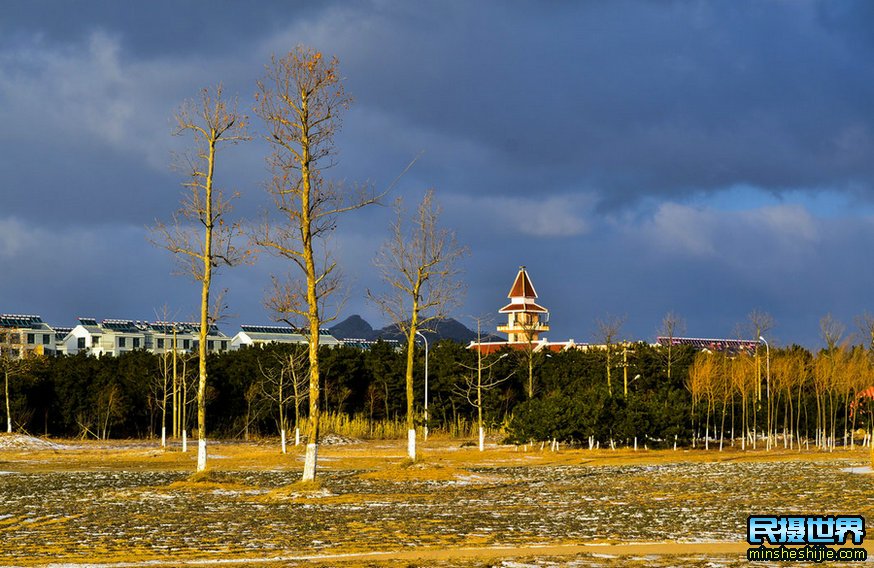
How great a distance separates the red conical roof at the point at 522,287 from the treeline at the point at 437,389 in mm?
48428

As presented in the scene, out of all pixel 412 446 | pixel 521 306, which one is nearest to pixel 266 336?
pixel 521 306

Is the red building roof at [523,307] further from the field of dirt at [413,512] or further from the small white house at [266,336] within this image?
the field of dirt at [413,512]

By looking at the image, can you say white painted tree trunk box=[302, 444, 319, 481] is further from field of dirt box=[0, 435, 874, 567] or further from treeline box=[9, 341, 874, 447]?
treeline box=[9, 341, 874, 447]

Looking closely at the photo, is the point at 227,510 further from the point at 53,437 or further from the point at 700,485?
the point at 53,437

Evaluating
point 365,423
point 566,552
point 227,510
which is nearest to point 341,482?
point 227,510

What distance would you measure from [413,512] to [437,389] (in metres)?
57.8

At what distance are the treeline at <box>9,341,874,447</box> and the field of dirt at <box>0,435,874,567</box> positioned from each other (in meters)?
25.7

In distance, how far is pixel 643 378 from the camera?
83.9m

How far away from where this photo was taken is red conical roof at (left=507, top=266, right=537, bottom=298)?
14175cm

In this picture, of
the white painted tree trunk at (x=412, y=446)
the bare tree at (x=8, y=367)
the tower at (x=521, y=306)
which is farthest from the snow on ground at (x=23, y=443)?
the tower at (x=521, y=306)

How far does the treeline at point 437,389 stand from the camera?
7200cm

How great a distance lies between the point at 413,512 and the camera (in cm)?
2469

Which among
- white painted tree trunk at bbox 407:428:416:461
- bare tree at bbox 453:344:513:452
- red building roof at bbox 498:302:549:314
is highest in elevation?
red building roof at bbox 498:302:549:314

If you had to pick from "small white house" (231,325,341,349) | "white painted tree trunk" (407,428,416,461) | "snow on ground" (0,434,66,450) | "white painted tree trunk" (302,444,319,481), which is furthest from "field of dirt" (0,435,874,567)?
"small white house" (231,325,341,349)
